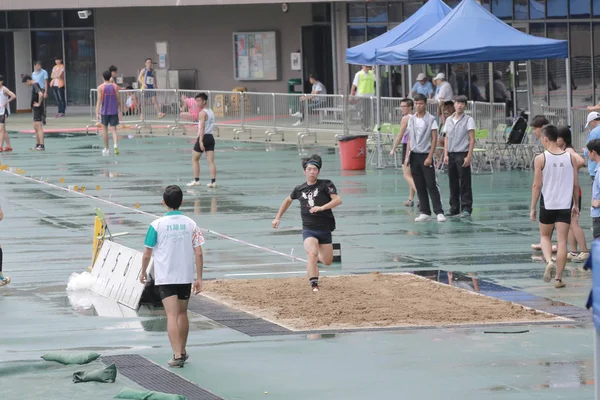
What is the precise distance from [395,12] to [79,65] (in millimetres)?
12709

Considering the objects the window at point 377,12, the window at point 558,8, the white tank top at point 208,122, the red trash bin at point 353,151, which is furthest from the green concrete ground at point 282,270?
the window at point 377,12

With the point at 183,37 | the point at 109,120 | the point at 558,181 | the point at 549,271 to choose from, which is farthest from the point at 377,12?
the point at 549,271

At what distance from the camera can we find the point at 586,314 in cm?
1183

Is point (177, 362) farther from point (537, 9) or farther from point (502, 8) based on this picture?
point (502, 8)

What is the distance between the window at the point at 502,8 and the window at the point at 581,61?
9.96 feet

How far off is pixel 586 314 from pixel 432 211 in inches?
313

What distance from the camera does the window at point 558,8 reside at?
30016 mm

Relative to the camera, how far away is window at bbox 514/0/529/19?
31.8 meters

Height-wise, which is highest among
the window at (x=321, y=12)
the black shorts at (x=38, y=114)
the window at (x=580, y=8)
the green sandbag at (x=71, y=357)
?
the window at (x=321, y=12)

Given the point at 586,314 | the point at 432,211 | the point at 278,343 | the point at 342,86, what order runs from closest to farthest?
the point at 278,343 → the point at 586,314 → the point at 432,211 → the point at 342,86

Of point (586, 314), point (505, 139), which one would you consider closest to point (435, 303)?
point (586, 314)

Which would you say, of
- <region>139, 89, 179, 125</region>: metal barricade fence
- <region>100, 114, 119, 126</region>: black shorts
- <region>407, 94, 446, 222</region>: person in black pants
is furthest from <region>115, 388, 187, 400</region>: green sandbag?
<region>139, 89, 179, 125</region>: metal barricade fence

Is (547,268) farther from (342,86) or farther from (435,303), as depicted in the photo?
(342,86)

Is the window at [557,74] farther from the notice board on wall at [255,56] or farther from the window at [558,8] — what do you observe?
the notice board on wall at [255,56]
